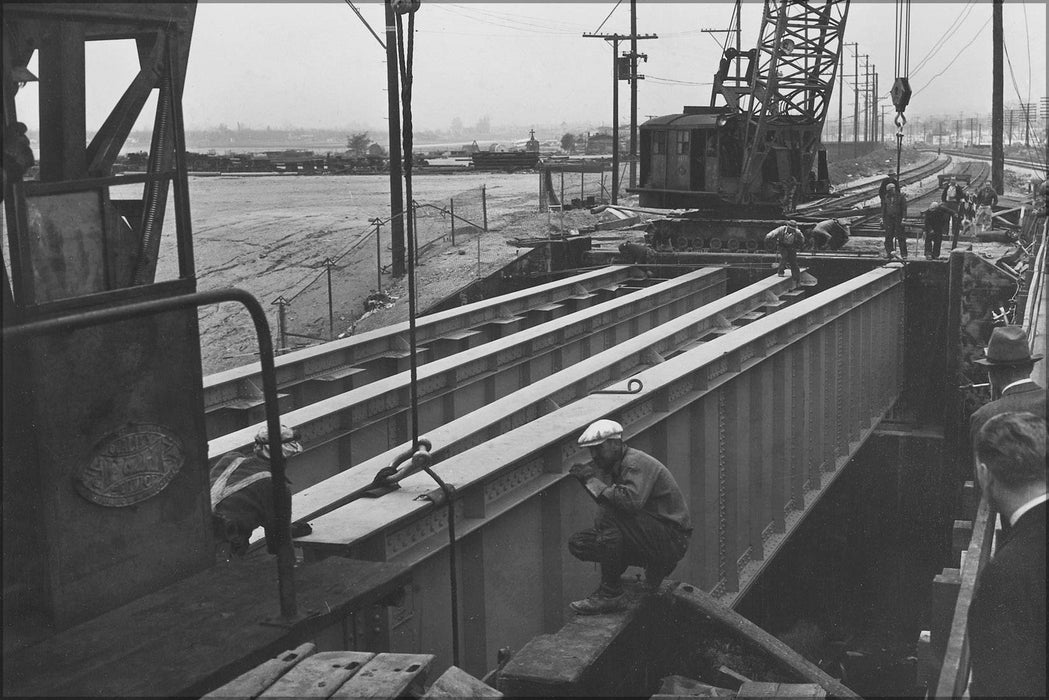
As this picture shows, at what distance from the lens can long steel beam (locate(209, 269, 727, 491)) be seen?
10.3 metres

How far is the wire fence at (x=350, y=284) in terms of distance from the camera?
24328mm

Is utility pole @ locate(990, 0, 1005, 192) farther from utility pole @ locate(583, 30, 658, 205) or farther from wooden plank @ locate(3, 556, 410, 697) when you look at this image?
wooden plank @ locate(3, 556, 410, 697)

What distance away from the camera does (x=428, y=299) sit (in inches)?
971

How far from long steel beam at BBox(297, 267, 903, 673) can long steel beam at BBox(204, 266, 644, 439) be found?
10.6 feet

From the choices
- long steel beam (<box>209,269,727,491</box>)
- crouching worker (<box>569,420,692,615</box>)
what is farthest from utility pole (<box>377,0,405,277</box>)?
crouching worker (<box>569,420,692,615</box>)

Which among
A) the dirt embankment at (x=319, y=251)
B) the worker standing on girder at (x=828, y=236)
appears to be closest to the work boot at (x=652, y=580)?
the dirt embankment at (x=319, y=251)

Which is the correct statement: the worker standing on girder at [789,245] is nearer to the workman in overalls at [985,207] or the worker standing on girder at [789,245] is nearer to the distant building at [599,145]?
the workman in overalls at [985,207]

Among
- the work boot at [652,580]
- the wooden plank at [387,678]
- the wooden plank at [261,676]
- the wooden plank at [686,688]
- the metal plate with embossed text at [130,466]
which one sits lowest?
the wooden plank at [686,688]

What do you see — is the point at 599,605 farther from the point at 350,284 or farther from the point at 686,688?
the point at 350,284

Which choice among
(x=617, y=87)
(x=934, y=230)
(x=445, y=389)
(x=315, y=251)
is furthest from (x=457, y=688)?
(x=617, y=87)

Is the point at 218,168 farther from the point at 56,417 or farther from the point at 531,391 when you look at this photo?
the point at 56,417

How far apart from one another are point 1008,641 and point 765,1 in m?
27.4

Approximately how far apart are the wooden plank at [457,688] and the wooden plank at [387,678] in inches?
2.8

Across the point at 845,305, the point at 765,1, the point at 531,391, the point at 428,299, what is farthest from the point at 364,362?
the point at 765,1
